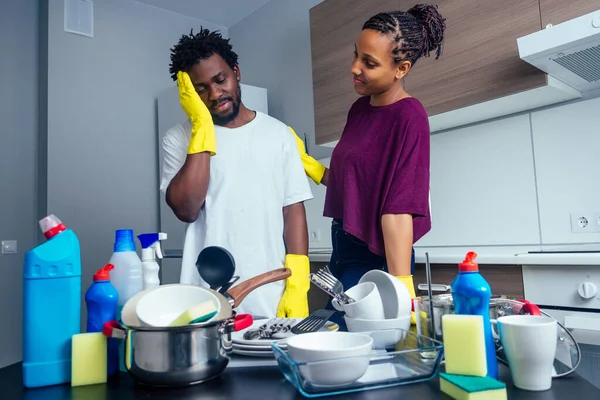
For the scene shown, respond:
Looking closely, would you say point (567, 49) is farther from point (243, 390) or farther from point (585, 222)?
point (243, 390)

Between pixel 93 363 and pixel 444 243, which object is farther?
pixel 444 243

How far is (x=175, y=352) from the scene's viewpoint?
0.54 m

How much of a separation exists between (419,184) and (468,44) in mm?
911

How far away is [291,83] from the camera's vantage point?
2951mm

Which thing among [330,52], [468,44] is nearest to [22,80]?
[330,52]

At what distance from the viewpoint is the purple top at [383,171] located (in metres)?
1.00

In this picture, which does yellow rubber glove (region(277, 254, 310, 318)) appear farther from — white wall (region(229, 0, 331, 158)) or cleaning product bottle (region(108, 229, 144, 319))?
white wall (region(229, 0, 331, 158))

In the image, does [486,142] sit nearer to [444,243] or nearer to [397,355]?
[444,243]

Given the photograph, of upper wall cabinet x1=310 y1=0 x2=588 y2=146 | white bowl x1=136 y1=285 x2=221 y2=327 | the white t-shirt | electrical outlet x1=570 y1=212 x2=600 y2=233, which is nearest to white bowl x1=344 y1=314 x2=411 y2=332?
white bowl x1=136 y1=285 x2=221 y2=327

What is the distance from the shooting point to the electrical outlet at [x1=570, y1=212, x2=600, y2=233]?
1.62 meters

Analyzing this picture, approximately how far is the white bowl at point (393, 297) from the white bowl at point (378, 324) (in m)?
0.01

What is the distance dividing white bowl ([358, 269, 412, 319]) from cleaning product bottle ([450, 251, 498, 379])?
0.33 feet

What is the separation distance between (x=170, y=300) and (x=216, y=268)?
4.7 inches

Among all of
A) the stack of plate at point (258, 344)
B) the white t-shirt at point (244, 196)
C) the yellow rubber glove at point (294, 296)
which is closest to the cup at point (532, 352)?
the stack of plate at point (258, 344)
